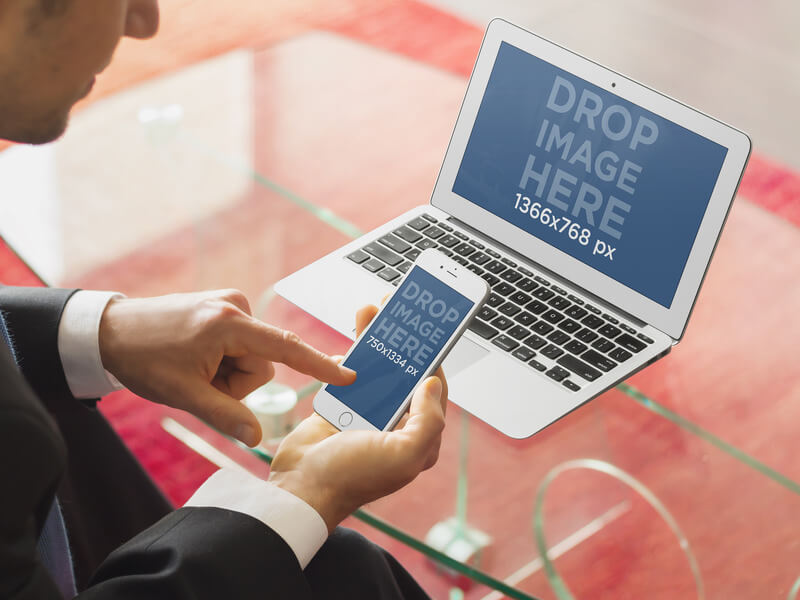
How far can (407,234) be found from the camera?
1.37m

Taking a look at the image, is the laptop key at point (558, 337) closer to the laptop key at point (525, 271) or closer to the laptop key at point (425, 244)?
the laptop key at point (525, 271)

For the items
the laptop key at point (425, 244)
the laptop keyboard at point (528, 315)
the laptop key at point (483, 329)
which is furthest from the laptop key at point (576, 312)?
the laptop key at point (425, 244)

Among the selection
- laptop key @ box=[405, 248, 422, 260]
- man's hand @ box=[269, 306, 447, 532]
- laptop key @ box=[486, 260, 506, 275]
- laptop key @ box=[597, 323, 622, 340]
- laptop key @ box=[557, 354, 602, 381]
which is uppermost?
laptop key @ box=[597, 323, 622, 340]

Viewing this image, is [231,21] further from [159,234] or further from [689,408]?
[689,408]

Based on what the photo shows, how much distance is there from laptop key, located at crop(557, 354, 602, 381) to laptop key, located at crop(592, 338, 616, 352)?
0.11 feet

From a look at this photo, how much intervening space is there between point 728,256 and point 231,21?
2.29 metres

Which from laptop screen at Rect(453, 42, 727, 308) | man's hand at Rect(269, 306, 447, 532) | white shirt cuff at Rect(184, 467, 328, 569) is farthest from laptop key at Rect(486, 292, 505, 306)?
white shirt cuff at Rect(184, 467, 328, 569)

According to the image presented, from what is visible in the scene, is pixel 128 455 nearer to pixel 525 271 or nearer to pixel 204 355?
pixel 204 355

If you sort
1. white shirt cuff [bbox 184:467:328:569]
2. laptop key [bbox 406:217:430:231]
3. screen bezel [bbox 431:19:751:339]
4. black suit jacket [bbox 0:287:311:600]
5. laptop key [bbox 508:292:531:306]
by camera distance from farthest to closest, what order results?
laptop key [bbox 406:217:430:231]
laptop key [bbox 508:292:531:306]
screen bezel [bbox 431:19:751:339]
white shirt cuff [bbox 184:467:328:569]
black suit jacket [bbox 0:287:311:600]

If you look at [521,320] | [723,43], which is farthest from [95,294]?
[723,43]

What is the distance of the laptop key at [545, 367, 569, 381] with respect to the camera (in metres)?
1.18

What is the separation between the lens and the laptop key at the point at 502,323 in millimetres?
1240

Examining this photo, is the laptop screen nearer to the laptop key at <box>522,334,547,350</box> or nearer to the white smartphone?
the laptop key at <box>522,334,547,350</box>

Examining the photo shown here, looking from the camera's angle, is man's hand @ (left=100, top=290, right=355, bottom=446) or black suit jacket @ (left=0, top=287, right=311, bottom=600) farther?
man's hand @ (left=100, top=290, right=355, bottom=446)
